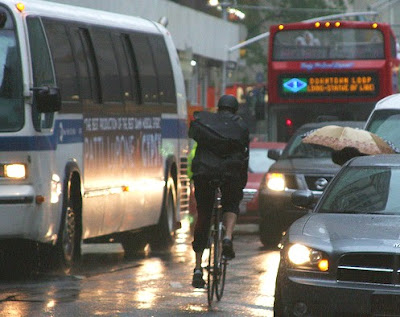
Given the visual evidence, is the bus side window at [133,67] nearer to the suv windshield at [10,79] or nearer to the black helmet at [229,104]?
the suv windshield at [10,79]

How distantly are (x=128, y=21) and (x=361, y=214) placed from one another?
922 centimetres

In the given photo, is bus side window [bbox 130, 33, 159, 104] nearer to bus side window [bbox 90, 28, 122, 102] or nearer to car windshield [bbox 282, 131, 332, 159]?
bus side window [bbox 90, 28, 122, 102]

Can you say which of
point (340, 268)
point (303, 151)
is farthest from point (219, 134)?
point (303, 151)

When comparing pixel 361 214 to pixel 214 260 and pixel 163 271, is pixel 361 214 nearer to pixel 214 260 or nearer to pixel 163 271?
pixel 214 260

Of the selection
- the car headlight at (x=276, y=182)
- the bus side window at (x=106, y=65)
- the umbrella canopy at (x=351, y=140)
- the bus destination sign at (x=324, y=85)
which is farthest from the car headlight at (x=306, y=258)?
the bus destination sign at (x=324, y=85)

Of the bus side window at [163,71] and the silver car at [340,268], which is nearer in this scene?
the silver car at [340,268]

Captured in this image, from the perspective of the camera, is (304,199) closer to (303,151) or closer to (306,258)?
(306,258)

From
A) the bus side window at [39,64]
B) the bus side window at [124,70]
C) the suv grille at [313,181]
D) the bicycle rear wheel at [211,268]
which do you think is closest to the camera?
the bicycle rear wheel at [211,268]

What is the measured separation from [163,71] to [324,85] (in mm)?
12102

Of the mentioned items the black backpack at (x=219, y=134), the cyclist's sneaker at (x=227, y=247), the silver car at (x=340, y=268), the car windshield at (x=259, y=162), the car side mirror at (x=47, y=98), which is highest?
the car side mirror at (x=47, y=98)

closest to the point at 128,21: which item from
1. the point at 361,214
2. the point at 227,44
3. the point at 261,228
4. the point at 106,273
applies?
the point at 261,228

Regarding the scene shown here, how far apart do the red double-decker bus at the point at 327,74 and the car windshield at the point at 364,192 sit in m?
20.6

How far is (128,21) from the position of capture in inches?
776

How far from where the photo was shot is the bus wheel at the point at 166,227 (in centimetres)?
2038
